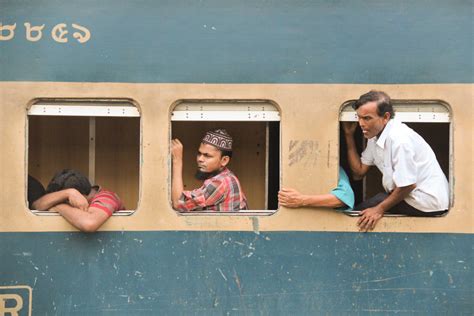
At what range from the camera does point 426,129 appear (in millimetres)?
6633

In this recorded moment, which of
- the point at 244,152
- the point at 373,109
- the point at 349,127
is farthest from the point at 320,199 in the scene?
the point at 244,152

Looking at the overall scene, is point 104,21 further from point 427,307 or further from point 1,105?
point 427,307

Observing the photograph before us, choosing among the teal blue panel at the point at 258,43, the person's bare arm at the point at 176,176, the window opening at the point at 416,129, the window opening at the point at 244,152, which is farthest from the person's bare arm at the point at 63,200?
the window opening at the point at 416,129

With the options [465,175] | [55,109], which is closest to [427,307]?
[465,175]

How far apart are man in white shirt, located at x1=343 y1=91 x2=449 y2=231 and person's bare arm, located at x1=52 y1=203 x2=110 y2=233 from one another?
169 cm

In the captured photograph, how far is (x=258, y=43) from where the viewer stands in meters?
5.76

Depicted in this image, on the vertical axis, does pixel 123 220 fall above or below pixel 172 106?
below

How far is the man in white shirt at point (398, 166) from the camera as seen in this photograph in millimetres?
5574

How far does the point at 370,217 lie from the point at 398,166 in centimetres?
38

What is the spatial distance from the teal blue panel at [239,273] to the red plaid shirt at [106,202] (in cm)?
17

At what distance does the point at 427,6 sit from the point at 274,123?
133 centimetres

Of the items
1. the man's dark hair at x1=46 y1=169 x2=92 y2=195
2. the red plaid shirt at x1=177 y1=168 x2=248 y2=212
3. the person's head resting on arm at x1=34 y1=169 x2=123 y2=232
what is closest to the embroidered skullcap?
the red plaid shirt at x1=177 y1=168 x2=248 y2=212

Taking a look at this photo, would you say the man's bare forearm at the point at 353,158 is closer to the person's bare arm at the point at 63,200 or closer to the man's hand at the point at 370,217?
the man's hand at the point at 370,217

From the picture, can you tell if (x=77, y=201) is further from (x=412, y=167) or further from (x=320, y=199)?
(x=412, y=167)
